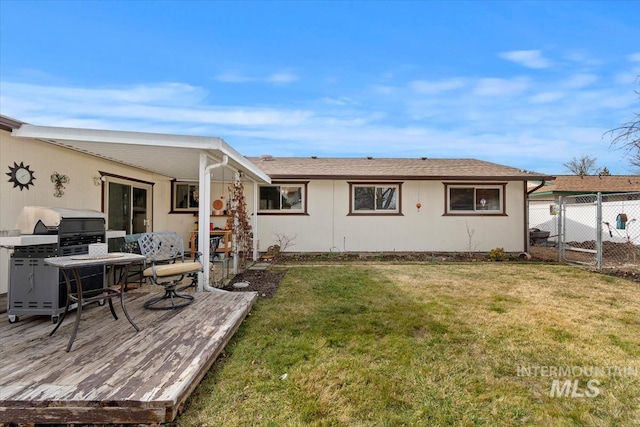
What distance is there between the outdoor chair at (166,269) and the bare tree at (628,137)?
8.78 metres

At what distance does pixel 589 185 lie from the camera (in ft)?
60.1

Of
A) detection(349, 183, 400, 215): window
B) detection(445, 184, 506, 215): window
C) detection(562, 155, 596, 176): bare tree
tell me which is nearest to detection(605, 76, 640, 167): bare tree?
detection(445, 184, 506, 215): window

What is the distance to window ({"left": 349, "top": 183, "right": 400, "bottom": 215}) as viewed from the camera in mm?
9859

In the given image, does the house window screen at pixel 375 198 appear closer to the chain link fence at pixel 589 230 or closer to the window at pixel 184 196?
the chain link fence at pixel 589 230

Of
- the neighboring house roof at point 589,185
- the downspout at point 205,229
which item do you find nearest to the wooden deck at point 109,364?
the downspout at point 205,229

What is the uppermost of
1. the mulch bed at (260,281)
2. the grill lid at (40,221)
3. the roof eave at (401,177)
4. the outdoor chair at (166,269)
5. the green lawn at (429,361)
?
the roof eave at (401,177)

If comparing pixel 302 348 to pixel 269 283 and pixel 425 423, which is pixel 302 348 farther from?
pixel 269 283

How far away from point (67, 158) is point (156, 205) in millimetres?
3656

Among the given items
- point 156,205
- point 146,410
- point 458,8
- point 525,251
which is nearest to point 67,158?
point 156,205

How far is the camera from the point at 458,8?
27.6 feet

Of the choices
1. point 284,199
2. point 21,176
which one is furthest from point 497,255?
point 21,176

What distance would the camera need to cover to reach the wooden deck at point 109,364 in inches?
78.2

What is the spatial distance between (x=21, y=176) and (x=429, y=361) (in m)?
6.12

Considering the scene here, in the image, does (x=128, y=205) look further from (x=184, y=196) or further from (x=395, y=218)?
(x=395, y=218)
